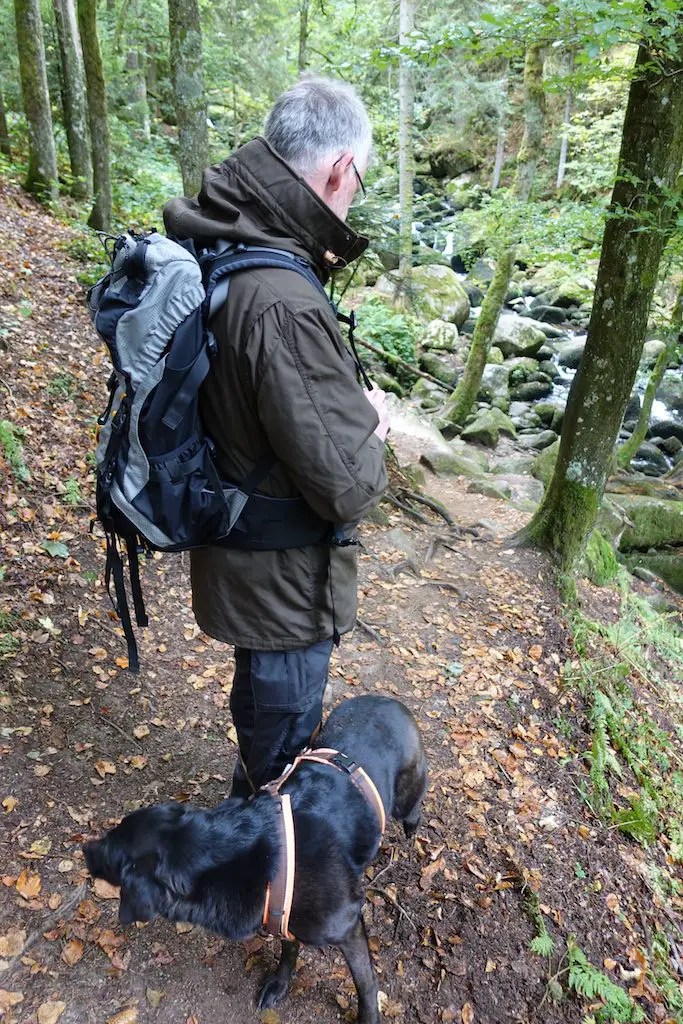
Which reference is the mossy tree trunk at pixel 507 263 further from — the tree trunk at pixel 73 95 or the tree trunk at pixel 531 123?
the tree trunk at pixel 73 95

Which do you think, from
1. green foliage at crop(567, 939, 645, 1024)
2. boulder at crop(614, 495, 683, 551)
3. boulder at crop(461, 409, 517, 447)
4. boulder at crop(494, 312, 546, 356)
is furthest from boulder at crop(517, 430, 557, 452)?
green foliage at crop(567, 939, 645, 1024)

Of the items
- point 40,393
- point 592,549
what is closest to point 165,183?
point 40,393

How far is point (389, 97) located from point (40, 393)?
753 inches

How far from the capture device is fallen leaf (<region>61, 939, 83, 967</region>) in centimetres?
252

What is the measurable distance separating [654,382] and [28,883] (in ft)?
41.0

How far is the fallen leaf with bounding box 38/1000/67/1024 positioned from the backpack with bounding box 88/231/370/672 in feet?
5.80

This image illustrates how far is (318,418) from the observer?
1853 mm

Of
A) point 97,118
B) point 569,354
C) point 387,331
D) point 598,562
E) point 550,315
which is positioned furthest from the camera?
point 550,315

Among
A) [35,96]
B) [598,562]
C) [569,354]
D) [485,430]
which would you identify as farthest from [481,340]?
[35,96]


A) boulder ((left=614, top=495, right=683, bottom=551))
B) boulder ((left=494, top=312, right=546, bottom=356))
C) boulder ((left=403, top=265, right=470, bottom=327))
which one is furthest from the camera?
boulder ((left=494, top=312, right=546, bottom=356))

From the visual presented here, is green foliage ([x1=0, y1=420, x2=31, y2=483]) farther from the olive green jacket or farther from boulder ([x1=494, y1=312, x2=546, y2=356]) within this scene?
boulder ([x1=494, y1=312, x2=546, y2=356])

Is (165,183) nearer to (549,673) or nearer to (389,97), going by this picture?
(389,97)

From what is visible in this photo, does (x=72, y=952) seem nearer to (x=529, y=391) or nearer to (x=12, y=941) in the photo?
(x=12, y=941)

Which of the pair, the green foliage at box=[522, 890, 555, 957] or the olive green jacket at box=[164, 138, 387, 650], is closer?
the olive green jacket at box=[164, 138, 387, 650]
